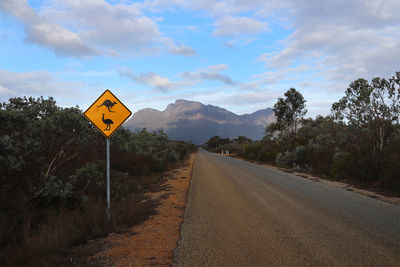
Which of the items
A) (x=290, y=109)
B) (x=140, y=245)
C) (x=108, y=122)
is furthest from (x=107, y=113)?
(x=290, y=109)

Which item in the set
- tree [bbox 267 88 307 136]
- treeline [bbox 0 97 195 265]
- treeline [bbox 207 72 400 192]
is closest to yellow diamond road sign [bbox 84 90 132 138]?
treeline [bbox 0 97 195 265]

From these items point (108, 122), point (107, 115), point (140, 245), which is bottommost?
point (140, 245)

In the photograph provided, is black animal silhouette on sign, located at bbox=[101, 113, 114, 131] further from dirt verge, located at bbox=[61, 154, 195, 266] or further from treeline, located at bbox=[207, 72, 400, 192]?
treeline, located at bbox=[207, 72, 400, 192]

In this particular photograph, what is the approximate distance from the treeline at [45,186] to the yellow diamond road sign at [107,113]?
64.5 inches

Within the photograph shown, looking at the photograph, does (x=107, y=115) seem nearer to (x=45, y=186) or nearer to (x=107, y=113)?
(x=107, y=113)

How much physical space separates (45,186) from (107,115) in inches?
96.8

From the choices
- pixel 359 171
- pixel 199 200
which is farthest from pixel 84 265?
pixel 359 171

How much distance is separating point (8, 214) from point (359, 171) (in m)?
14.3


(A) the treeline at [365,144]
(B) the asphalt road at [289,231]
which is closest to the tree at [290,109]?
(A) the treeline at [365,144]

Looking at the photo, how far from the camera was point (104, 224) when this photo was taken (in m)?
5.51

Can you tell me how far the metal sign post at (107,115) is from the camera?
5.77 metres

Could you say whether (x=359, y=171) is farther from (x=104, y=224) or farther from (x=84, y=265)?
(x=84, y=265)

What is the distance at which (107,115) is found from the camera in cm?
590

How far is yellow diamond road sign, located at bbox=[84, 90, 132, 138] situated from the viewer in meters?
5.78
